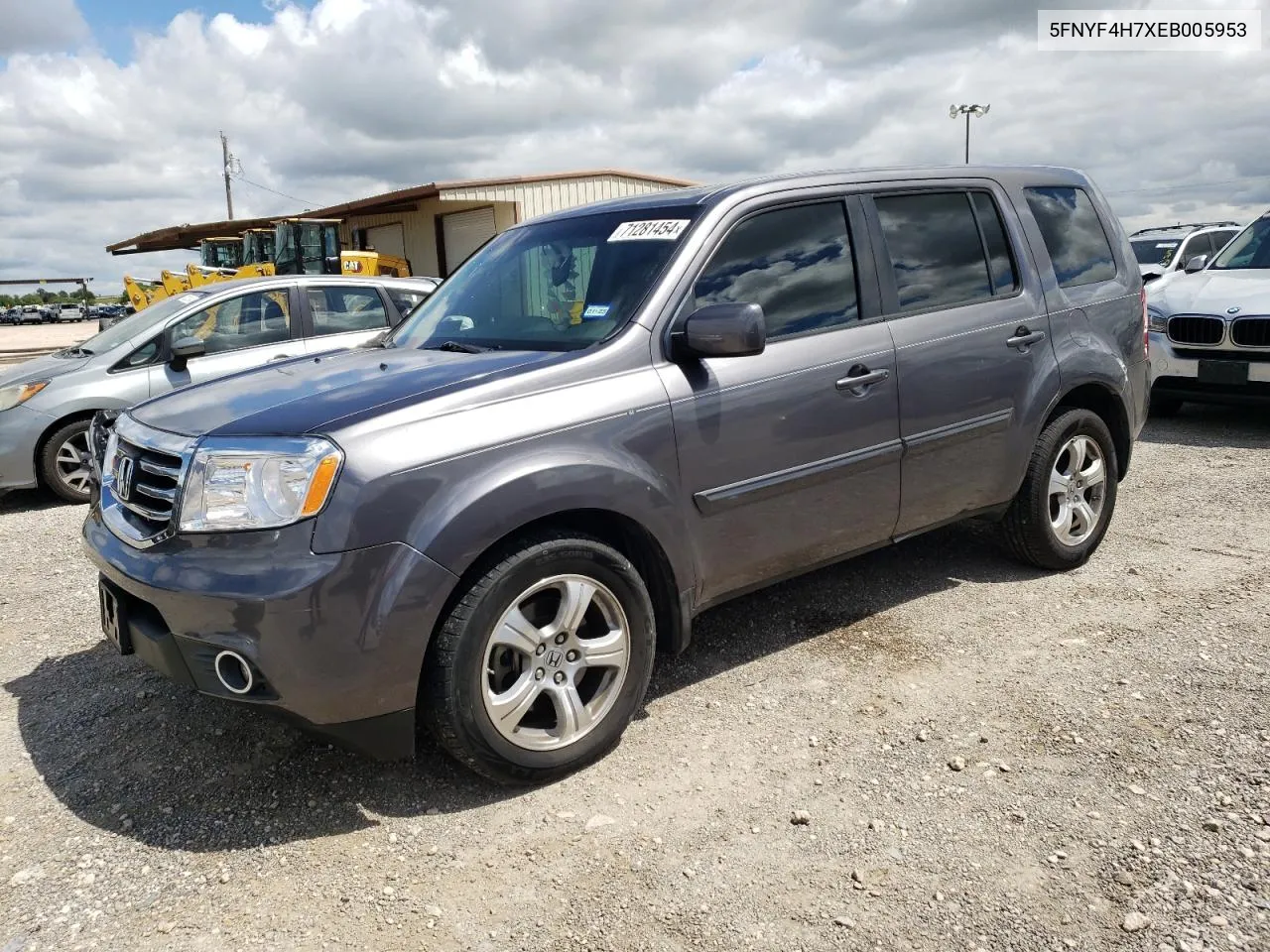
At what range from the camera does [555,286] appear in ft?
12.2

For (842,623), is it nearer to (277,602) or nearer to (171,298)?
(277,602)

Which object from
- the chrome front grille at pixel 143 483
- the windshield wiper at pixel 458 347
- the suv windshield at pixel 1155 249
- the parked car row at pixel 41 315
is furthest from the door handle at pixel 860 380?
the parked car row at pixel 41 315

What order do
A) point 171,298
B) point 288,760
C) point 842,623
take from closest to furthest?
point 288,760 → point 842,623 → point 171,298

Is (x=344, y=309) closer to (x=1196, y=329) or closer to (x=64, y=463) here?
(x=64, y=463)

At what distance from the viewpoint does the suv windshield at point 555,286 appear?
3.40m

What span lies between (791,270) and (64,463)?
19.8ft

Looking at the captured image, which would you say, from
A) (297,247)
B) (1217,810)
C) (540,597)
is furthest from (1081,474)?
(297,247)

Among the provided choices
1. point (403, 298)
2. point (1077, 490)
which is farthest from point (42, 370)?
point (1077, 490)

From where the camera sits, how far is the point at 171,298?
789 centimetres

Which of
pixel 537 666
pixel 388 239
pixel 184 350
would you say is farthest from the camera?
pixel 388 239

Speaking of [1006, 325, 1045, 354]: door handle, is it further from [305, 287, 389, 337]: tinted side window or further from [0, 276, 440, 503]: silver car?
[305, 287, 389, 337]: tinted side window

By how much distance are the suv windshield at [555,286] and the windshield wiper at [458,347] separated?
0.6 inches

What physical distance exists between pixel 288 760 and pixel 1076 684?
109 inches

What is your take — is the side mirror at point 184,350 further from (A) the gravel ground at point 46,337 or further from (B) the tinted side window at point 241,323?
(A) the gravel ground at point 46,337
